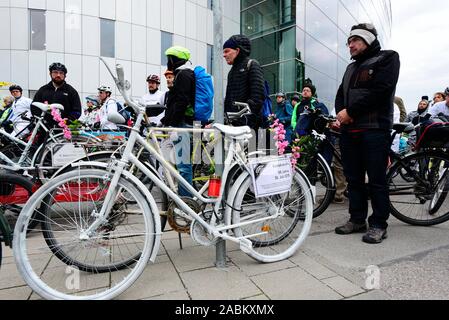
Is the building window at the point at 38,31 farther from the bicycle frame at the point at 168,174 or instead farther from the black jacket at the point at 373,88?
the black jacket at the point at 373,88

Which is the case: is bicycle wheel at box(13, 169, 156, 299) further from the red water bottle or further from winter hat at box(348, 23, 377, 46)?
winter hat at box(348, 23, 377, 46)

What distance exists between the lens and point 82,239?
7.20 ft

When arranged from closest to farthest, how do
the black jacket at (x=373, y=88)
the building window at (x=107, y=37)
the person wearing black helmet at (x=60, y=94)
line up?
the black jacket at (x=373, y=88) < the person wearing black helmet at (x=60, y=94) < the building window at (x=107, y=37)

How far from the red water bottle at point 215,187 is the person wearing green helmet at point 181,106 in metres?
0.60

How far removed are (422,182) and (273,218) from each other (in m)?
2.01

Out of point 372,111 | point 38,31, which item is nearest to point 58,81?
point 372,111

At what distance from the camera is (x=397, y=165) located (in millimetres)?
3635

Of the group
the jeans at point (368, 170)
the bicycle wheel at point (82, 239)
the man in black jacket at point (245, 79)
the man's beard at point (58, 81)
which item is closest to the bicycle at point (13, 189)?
the bicycle wheel at point (82, 239)

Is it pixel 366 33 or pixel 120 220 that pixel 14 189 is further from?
pixel 366 33

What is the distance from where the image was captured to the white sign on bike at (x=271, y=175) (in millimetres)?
2717

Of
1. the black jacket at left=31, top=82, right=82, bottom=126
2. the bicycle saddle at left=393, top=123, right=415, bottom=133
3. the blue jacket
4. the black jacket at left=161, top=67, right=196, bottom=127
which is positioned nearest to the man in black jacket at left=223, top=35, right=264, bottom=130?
the black jacket at left=161, top=67, right=196, bottom=127
